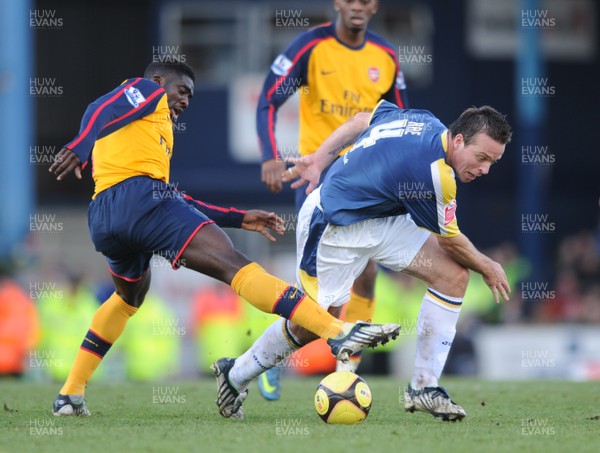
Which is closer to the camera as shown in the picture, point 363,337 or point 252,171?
point 363,337

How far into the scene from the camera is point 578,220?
82.7 ft

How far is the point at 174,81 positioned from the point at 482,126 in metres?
1.97

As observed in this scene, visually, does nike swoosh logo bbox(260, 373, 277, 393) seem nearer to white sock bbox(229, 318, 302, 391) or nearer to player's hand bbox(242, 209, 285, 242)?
white sock bbox(229, 318, 302, 391)

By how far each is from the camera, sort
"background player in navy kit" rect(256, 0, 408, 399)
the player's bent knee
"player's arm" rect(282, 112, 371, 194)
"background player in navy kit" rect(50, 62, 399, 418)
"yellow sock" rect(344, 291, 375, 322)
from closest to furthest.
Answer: "background player in navy kit" rect(50, 62, 399, 418) < the player's bent knee < "player's arm" rect(282, 112, 371, 194) < "yellow sock" rect(344, 291, 375, 322) < "background player in navy kit" rect(256, 0, 408, 399)

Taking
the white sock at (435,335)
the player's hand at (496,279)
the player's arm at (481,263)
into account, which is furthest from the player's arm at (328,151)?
the player's hand at (496,279)

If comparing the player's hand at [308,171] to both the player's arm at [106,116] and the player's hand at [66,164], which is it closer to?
the player's arm at [106,116]

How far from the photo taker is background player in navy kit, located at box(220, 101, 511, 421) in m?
6.29

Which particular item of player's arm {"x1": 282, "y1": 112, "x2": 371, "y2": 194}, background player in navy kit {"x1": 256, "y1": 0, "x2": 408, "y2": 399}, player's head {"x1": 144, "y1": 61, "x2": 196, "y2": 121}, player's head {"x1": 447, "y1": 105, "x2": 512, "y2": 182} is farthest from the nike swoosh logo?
player's head {"x1": 447, "y1": 105, "x2": 512, "y2": 182}

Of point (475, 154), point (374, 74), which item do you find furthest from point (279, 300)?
point (374, 74)

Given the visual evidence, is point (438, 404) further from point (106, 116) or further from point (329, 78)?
point (329, 78)

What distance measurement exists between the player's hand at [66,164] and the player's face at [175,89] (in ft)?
3.30

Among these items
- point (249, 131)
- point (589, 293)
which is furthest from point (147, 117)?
point (249, 131)

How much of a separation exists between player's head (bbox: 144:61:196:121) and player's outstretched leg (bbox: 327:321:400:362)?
1.88 metres

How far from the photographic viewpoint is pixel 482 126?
6.24 m
